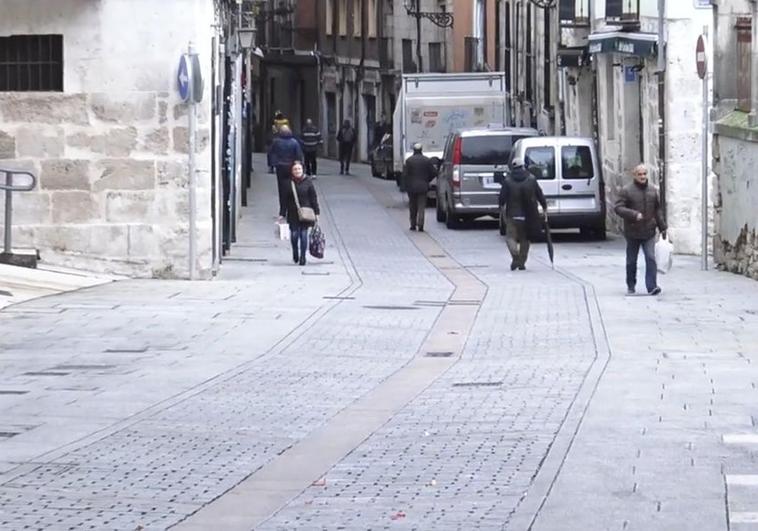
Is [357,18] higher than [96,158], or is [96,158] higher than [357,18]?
[357,18]

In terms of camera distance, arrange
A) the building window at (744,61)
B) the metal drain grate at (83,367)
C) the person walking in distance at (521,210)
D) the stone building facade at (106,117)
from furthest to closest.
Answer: the person walking in distance at (521,210), the building window at (744,61), the stone building facade at (106,117), the metal drain grate at (83,367)

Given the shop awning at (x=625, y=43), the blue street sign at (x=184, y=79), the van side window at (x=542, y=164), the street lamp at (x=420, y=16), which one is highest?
the street lamp at (x=420, y=16)

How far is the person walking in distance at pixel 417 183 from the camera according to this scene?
32656mm

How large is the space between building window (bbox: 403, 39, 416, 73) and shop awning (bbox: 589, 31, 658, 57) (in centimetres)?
2514

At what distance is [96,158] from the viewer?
2148 cm

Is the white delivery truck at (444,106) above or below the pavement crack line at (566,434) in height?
above

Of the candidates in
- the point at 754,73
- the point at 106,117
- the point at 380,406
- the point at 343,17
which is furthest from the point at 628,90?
the point at 343,17

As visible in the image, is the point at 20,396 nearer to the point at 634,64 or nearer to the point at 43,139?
the point at 43,139

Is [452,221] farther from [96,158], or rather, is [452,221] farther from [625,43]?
[96,158]

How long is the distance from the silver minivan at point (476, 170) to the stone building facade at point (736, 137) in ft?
27.2

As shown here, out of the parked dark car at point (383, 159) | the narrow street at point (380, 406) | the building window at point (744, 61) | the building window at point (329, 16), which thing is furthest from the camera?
the building window at point (329, 16)

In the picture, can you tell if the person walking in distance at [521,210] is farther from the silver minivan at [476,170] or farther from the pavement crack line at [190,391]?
the silver minivan at [476,170]

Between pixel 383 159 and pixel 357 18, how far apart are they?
41.6 feet

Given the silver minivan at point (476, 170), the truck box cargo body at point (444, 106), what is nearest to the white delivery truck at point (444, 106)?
the truck box cargo body at point (444, 106)
